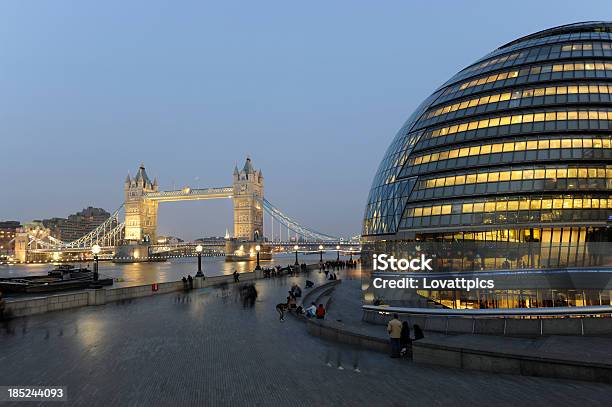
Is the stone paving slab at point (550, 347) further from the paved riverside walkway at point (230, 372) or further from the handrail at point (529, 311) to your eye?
the handrail at point (529, 311)

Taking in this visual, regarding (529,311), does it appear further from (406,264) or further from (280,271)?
(280,271)

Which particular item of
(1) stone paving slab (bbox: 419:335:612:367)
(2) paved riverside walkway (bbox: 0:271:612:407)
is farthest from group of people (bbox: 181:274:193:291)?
(1) stone paving slab (bbox: 419:335:612:367)

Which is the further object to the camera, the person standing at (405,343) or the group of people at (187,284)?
the group of people at (187,284)

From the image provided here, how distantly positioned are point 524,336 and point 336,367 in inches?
337

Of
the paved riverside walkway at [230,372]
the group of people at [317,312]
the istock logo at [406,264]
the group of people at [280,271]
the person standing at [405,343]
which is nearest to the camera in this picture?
the paved riverside walkway at [230,372]

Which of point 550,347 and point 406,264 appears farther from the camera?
point 406,264

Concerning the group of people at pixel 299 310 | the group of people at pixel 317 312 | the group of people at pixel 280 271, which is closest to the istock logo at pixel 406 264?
the group of people at pixel 317 312

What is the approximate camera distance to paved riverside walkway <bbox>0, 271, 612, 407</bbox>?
11445 mm

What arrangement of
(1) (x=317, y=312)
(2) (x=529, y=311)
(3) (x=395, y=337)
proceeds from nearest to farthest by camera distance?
(3) (x=395, y=337)
(2) (x=529, y=311)
(1) (x=317, y=312)

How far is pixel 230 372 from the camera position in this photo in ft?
46.4

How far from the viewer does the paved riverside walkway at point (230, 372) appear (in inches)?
451

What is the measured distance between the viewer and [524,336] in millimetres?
17844

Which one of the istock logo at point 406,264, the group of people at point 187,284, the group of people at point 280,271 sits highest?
the istock logo at point 406,264

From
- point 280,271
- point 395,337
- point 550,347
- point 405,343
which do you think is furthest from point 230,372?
point 280,271
